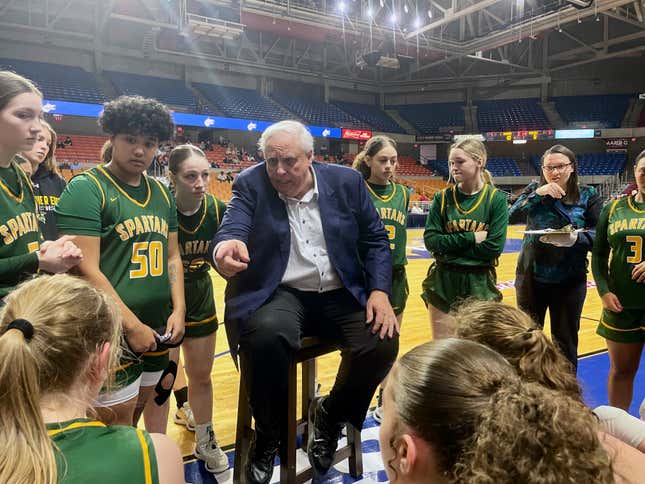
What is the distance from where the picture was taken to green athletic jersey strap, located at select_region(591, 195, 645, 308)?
8.50 feet

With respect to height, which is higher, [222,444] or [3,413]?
[3,413]

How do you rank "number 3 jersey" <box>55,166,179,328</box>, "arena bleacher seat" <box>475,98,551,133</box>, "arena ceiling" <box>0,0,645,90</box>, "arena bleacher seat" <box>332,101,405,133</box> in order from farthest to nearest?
"arena bleacher seat" <box>332,101,405,133</box>
"arena bleacher seat" <box>475,98,551,133</box>
"arena ceiling" <box>0,0,645,90</box>
"number 3 jersey" <box>55,166,179,328</box>

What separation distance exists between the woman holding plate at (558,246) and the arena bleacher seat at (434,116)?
915 inches

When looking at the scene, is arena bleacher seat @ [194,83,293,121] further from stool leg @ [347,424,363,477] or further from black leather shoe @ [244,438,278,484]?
black leather shoe @ [244,438,278,484]

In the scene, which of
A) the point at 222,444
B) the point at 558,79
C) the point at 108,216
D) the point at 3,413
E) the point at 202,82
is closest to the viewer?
the point at 3,413

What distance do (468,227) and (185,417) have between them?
2.04 m

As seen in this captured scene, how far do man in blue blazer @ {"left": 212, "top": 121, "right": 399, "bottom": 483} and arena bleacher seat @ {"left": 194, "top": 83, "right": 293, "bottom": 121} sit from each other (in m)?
19.3

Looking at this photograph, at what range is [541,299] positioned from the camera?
10.0 feet

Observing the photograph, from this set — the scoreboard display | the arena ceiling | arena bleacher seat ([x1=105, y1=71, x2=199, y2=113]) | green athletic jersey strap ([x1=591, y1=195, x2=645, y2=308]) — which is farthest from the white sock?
the scoreboard display

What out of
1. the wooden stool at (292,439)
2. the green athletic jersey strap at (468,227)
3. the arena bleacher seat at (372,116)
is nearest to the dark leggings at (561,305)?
the green athletic jersey strap at (468,227)

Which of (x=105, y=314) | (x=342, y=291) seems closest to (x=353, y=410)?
(x=342, y=291)

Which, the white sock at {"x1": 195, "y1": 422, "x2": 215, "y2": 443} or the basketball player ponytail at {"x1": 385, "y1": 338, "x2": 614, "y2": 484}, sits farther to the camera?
the white sock at {"x1": 195, "y1": 422, "x2": 215, "y2": 443}

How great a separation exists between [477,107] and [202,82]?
13.7m

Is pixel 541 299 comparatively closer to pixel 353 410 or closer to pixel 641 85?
pixel 353 410
